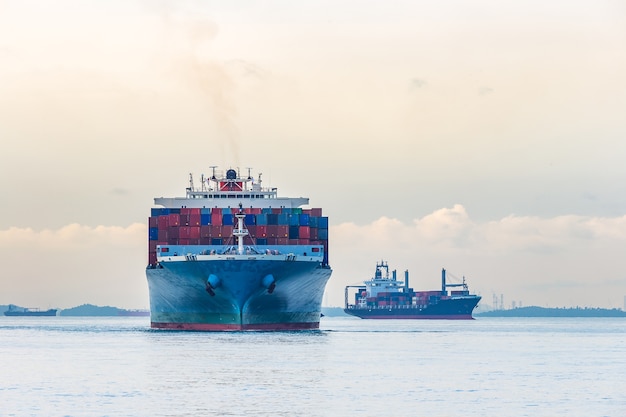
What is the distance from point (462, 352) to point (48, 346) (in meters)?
28.8

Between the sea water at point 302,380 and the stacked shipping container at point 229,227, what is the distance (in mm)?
21222

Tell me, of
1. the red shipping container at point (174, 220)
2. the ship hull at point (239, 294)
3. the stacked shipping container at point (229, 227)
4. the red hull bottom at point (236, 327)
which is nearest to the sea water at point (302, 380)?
the ship hull at point (239, 294)

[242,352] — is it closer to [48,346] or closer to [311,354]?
[311,354]

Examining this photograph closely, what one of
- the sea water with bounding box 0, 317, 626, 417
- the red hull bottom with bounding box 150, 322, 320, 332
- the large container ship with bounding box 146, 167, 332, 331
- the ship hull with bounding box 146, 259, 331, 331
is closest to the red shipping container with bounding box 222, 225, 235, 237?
the large container ship with bounding box 146, 167, 332, 331

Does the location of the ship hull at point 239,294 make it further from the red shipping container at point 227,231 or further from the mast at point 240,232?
the red shipping container at point 227,231

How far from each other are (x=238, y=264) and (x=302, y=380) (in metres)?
40.9

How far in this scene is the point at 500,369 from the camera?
199ft

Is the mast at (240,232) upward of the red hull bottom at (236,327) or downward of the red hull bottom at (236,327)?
upward

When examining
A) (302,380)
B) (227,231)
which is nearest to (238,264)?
(227,231)

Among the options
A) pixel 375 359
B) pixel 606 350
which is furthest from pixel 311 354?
pixel 606 350

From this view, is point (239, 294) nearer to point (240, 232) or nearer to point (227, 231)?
point (240, 232)

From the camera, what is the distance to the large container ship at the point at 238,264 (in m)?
93.4

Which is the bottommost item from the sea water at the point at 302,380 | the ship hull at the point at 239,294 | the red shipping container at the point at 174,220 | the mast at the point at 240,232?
the sea water at the point at 302,380

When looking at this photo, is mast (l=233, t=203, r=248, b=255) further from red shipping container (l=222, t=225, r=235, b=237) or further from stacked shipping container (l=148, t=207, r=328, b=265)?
red shipping container (l=222, t=225, r=235, b=237)
